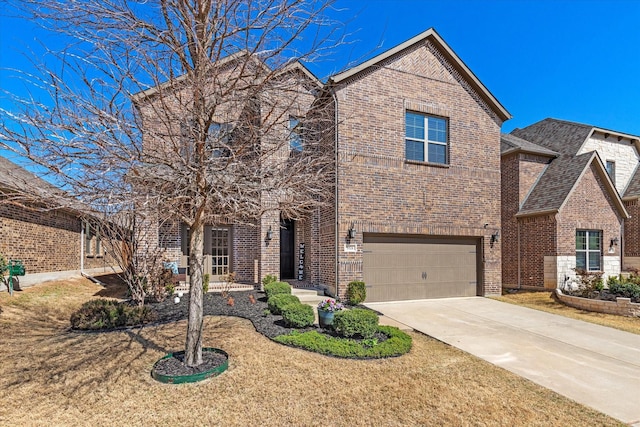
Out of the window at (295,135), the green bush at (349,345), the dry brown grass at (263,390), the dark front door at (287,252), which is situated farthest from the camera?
the dark front door at (287,252)

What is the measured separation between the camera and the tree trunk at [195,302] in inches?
197

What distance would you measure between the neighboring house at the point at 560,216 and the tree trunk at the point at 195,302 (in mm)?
13242

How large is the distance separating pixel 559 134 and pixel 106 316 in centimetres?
2047

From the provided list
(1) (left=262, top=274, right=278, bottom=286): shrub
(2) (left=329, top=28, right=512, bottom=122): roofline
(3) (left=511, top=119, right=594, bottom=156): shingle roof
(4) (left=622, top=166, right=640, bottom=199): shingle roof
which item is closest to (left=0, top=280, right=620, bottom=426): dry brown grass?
(1) (left=262, top=274, right=278, bottom=286): shrub

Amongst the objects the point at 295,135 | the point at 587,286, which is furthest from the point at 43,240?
the point at 587,286

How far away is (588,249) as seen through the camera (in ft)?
45.8

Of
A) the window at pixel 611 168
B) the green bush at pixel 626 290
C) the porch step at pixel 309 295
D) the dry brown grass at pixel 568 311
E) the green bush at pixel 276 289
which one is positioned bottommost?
the dry brown grass at pixel 568 311

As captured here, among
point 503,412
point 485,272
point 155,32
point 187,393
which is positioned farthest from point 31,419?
point 485,272

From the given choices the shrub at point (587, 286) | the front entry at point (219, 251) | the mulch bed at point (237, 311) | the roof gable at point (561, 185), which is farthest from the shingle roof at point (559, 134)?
the front entry at point (219, 251)

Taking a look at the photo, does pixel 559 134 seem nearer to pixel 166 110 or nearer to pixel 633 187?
pixel 633 187

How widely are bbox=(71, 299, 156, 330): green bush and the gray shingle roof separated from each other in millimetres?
14124

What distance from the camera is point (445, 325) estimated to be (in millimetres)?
8148

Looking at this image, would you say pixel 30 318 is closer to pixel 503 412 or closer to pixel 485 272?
pixel 503 412

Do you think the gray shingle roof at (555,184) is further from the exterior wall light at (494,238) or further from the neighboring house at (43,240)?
the neighboring house at (43,240)
